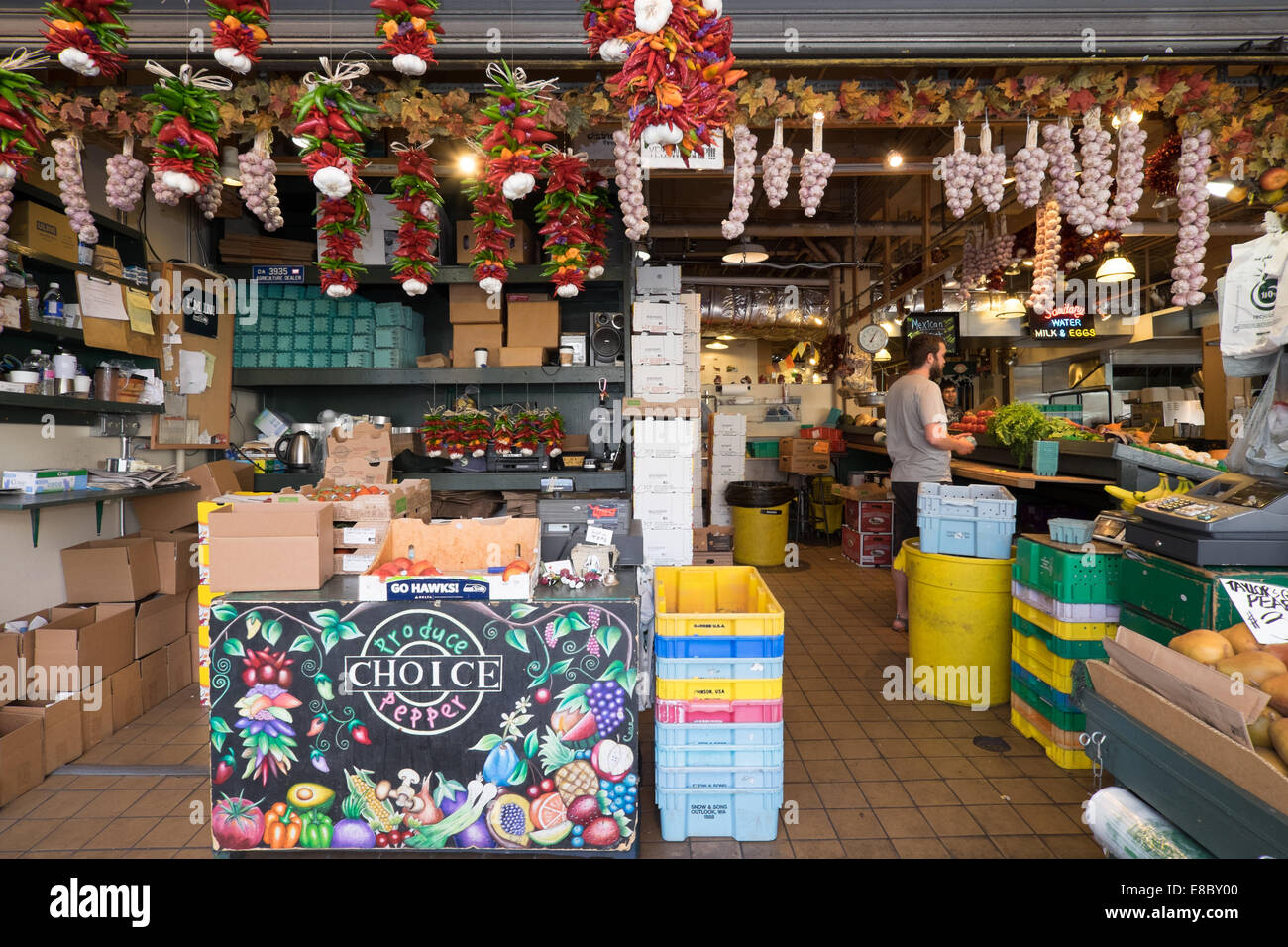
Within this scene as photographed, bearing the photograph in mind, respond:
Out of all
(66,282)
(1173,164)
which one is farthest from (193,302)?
(1173,164)

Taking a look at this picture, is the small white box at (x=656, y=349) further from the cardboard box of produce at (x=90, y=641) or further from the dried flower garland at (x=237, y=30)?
the cardboard box of produce at (x=90, y=641)

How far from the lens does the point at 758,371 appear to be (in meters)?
15.4

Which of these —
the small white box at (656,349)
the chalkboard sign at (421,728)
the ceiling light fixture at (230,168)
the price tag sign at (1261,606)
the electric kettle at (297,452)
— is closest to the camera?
the price tag sign at (1261,606)

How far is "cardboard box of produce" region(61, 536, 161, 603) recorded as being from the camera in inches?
161

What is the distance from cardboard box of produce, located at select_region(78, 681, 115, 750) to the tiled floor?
2.5 inches

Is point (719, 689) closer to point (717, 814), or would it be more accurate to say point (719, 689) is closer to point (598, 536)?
point (717, 814)

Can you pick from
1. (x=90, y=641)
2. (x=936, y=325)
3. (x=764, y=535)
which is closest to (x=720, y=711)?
(x=90, y=641)

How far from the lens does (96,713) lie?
366cm

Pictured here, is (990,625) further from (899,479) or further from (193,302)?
(193,302)

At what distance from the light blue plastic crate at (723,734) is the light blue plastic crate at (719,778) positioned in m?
0.10

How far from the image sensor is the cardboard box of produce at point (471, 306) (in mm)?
6035

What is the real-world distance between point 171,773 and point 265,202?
3219 mm

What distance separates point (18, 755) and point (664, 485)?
3.75 m

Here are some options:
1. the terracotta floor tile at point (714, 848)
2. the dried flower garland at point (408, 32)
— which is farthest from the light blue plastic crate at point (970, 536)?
the dried flower garland at point (408, 32)
